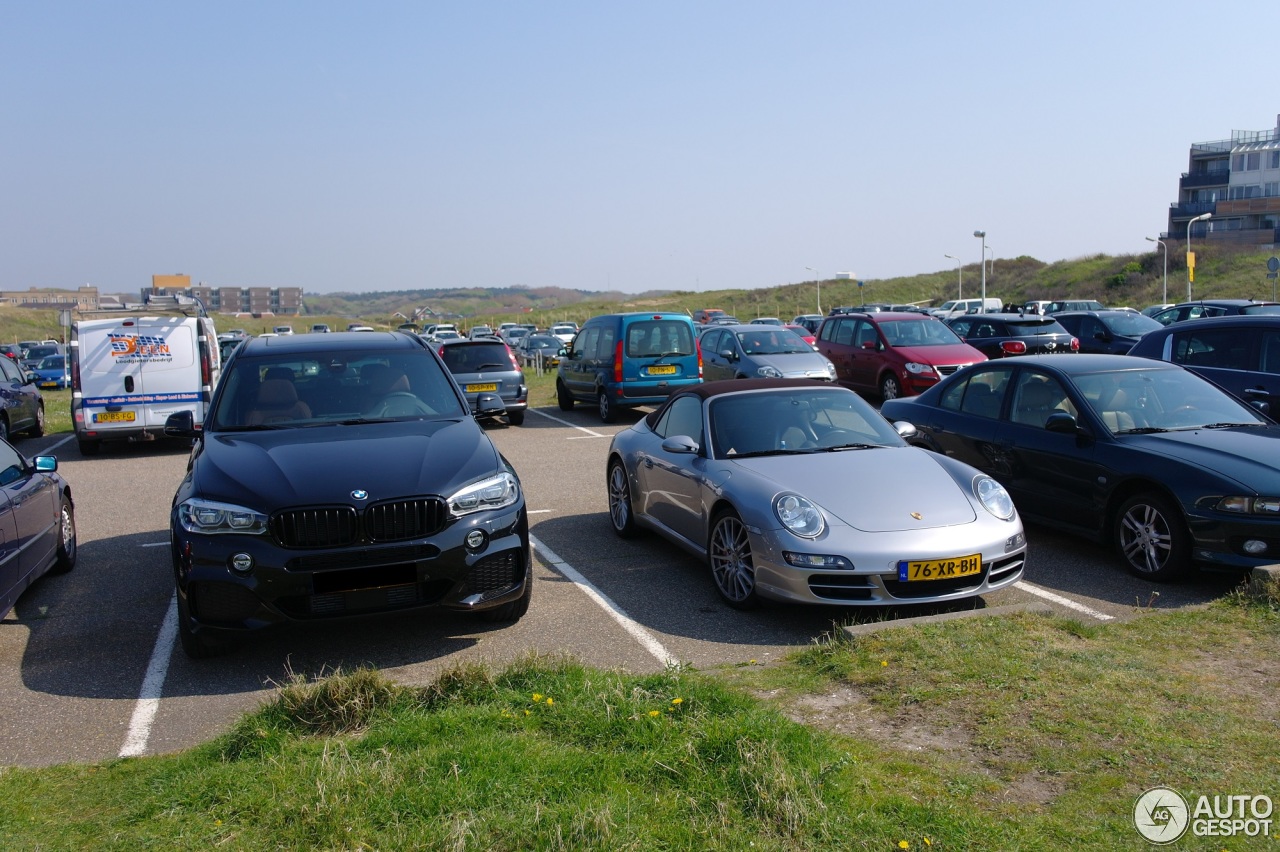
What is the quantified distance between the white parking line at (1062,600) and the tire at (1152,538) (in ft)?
2.46

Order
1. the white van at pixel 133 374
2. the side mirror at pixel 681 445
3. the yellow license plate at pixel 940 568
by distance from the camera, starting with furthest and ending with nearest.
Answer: the white van at pixel 133 374 < the side mirror at pixel 681 445 < the yellow license plate at pixel 940 568

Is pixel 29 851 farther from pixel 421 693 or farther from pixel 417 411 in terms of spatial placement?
pixel 417 411

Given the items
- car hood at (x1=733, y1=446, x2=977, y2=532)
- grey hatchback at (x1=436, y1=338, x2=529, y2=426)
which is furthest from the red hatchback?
car hood at (x1=733, y1=446, x2=977, y2=532)

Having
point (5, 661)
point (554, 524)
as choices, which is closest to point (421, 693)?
point (5, 661)

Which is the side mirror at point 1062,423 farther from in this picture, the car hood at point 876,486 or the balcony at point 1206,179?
the balcony at point 1206,179

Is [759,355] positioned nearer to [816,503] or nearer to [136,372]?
[136,372]

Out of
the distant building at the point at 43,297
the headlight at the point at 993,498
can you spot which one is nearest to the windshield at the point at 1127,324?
the headlight at the point at 993,498

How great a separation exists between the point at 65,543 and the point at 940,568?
683cm

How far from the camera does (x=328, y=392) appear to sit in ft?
24.8

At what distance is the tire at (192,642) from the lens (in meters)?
6.05

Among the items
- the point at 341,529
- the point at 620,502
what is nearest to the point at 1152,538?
the point at 620,502

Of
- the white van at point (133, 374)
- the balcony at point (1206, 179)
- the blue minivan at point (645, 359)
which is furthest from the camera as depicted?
the balcony at point (1206, 179)

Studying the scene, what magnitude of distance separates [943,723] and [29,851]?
12.0 feet

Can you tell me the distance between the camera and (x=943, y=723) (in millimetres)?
4777
